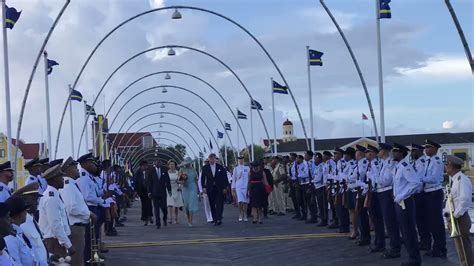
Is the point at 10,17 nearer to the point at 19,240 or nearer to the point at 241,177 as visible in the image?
the point at 241,177

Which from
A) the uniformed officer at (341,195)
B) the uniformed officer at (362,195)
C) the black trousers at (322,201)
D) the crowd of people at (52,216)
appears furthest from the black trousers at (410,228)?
the black trousers at (322,201)

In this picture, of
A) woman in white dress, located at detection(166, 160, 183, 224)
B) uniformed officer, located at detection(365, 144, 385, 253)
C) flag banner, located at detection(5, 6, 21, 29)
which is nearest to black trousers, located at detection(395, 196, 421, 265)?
uniformed officer, located at detection(365, 144, 385, 253)

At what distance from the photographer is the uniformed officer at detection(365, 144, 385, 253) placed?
48.9 ft

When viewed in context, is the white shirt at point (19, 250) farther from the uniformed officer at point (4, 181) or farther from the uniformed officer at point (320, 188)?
the uniformed officer at point (320, 188)

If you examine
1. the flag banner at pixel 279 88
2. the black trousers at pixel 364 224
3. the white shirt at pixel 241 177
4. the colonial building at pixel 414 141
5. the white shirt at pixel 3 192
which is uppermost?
the colonial building at pixel 414 141

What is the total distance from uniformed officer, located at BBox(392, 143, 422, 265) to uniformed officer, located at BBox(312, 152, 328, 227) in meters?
6.60

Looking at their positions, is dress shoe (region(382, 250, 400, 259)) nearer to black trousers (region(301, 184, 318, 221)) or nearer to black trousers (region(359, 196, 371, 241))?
black trousers (region(359, 196, 371, 241))

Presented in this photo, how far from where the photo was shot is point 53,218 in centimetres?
1007

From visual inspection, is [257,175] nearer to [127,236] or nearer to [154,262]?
[127,236]

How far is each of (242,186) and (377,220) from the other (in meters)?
8.91

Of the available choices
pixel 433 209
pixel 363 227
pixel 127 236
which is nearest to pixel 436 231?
pixel 433 209

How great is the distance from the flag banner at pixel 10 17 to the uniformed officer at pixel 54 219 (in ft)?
47.4

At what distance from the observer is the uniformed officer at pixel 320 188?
1991cm

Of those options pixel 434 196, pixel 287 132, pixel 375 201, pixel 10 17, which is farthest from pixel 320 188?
pixel 287 132
